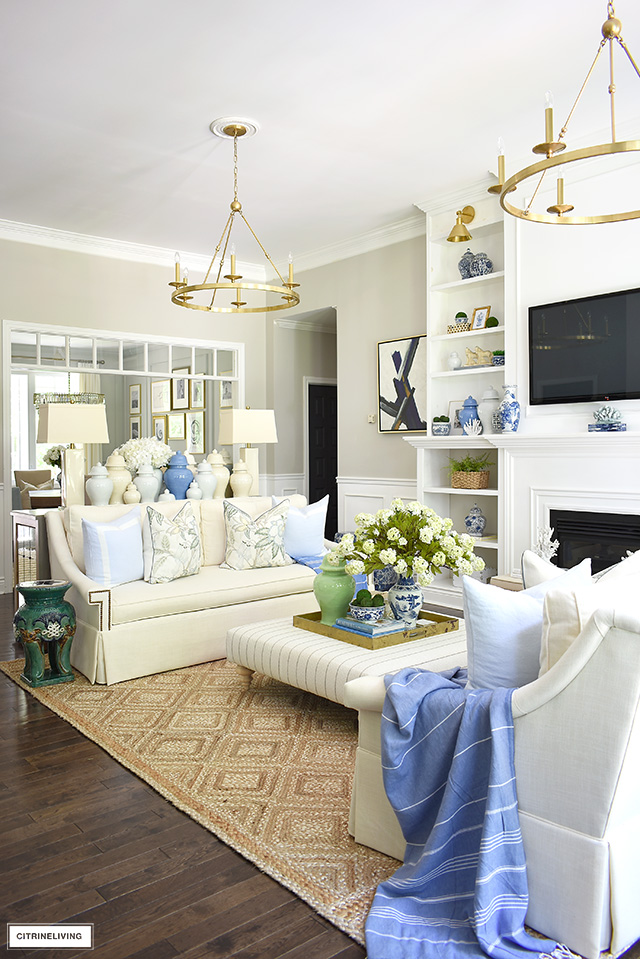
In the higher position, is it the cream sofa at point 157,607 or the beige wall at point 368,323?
the beige wall at point 368,323

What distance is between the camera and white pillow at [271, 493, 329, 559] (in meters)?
4.89

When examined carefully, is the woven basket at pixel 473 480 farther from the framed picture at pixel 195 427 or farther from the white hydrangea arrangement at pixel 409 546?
the framed picture at pixel 195 427

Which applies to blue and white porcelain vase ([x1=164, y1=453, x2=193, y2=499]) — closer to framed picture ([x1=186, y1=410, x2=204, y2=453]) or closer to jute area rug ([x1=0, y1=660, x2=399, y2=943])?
jute area rug ([x1=0, y1=660, x2=399, y2=943])

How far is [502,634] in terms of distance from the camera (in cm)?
187

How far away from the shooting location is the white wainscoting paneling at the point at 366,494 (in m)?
6.40

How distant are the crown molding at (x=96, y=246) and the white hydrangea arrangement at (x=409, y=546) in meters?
4.69

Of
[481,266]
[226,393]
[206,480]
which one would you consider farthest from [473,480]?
[226,393]

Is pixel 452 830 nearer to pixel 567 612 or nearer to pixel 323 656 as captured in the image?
pixel 567 612

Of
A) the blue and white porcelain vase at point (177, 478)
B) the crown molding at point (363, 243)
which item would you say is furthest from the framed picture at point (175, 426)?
the blue and white porcelain vase at point (177, 478)

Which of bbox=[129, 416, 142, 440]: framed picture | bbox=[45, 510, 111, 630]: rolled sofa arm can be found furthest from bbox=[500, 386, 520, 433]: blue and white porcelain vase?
bbox=[129, 416, 142, 440]: framed picture

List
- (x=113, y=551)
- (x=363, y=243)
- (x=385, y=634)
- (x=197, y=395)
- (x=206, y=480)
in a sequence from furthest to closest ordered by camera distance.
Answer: (x=197, y=395), (x=363, y=243), (x=206, y=480), (x=113, y=551), (x=385, y=634)

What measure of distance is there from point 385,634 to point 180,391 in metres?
4.95

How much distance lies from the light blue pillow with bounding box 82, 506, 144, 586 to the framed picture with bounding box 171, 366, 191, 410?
136 inches

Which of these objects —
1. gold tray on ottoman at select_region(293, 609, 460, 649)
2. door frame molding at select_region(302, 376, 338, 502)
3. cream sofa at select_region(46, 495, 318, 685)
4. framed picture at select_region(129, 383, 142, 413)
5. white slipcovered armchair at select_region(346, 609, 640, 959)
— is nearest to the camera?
white slipcovered armchair at select_region(346, 609, 640, 959)
